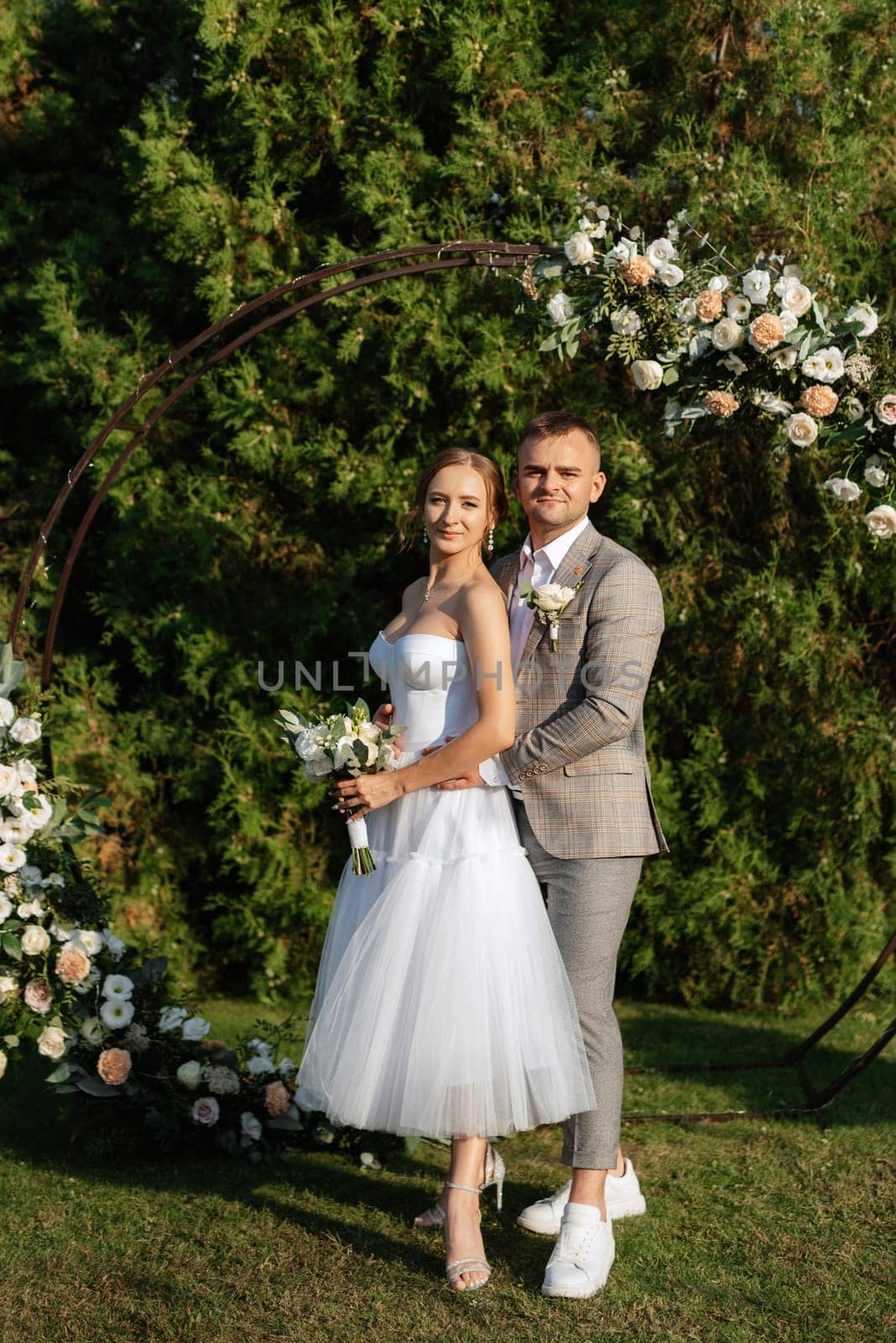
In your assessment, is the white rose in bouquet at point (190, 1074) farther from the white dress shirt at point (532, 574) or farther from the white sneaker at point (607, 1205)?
the white dress shirt at point (532, 574)

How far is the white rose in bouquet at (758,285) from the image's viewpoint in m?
3.52

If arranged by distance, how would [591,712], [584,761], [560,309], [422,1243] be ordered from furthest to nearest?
[560,309]
[422,1243]
[584,761]
[591,712]

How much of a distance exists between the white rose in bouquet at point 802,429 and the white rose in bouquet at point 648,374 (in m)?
0.42

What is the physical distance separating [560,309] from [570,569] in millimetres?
932

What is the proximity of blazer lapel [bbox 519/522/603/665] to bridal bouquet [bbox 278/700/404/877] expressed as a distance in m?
0.44

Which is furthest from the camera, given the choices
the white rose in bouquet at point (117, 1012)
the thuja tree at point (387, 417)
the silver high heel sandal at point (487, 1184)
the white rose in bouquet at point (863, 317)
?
the thuja tree at point (387, 417)

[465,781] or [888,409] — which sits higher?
[888,409]

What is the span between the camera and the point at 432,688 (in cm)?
321

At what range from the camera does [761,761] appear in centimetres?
545

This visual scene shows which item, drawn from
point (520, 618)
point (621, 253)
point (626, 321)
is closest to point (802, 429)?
point (626, 321)

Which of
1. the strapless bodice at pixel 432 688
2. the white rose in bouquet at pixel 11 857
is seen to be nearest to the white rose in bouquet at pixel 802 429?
the strapless bodice at pixel 432 688

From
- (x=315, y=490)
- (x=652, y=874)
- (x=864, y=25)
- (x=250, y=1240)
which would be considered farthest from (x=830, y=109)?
(x=250, y=1240)

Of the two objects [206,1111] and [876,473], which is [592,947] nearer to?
[206,1111]

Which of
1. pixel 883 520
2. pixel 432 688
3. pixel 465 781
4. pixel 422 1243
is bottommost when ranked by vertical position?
pixel 422 1243
